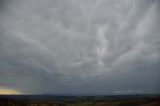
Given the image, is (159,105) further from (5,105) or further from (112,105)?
(112,105)

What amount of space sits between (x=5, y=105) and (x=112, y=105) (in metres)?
34.0

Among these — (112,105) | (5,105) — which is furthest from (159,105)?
(112,105)

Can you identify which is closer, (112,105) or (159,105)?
(159,105)

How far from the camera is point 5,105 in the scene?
24.1m

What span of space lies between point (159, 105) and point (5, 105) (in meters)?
16.3

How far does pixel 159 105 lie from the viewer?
22.8 metres

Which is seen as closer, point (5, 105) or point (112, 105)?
point (5, 105)

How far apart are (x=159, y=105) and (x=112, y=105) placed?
3140 cm

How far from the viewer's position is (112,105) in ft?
175
